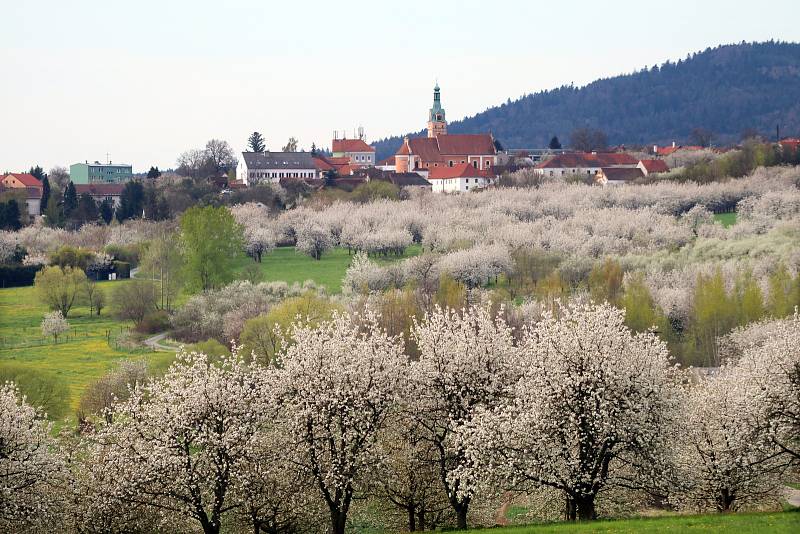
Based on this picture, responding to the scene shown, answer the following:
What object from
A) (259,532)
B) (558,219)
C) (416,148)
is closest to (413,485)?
(259,532)

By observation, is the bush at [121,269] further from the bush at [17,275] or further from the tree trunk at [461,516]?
the tree trunk at [461,516]

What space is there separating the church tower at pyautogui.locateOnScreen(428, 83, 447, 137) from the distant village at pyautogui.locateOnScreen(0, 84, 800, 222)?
47.3 feet

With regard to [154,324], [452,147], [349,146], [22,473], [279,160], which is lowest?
[154,324]

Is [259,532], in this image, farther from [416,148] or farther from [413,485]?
[416,148]

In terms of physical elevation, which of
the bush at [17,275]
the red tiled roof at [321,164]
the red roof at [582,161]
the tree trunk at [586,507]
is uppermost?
the red tiled roof at [321,164]

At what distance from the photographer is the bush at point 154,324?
65.2 m

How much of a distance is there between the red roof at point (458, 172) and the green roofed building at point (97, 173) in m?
54.7

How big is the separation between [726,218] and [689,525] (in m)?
77.7

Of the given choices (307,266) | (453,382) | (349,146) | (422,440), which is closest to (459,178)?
(349,146)

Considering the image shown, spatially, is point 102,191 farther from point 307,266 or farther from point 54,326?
point 54,326

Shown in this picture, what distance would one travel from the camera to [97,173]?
173 metres

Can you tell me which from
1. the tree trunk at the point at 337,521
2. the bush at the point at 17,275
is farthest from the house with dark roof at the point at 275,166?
the tree trunk at the point at 337,521

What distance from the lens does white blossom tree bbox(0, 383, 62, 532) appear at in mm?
25922

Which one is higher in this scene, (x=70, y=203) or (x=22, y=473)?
(x=70, y=203)
